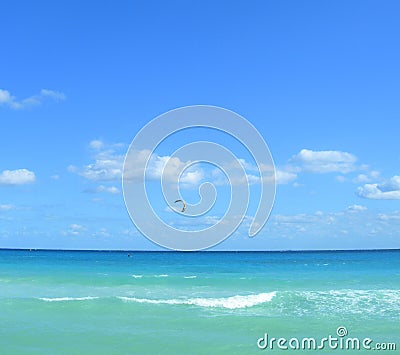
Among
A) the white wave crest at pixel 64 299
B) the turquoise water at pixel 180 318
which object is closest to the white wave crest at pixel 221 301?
the turquoise water at pixel 180 318

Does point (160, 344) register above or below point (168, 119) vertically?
below

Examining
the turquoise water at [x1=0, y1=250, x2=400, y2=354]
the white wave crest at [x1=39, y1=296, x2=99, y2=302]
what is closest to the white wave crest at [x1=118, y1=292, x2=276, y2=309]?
the turquoise water at [x1=0, y1=250, x2=400, y2=354]

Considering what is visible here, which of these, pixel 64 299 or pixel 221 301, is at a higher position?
→ pixel 221 301

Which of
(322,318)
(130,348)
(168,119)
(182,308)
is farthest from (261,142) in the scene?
(182,308)

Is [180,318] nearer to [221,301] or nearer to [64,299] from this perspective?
[221,301]

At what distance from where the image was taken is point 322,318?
16812 mm

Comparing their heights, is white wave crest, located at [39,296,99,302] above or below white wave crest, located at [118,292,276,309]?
below

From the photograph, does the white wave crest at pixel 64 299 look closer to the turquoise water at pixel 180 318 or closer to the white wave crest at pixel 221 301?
the turquoise water at pixel 180 318

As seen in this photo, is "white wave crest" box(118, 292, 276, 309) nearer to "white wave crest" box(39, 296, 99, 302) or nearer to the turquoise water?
the turquoise water

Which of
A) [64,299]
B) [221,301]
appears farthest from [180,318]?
[64,299]

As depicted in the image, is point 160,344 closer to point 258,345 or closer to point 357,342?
point 258,345

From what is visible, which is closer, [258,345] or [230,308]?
[258,345]

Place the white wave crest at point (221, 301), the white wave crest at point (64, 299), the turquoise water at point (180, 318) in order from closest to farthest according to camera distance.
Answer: the turquoise water at point (180, 318), the white wave crest at point (221, 301), the white wave crest at point (64, 299)

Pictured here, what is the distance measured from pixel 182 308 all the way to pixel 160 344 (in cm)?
545
